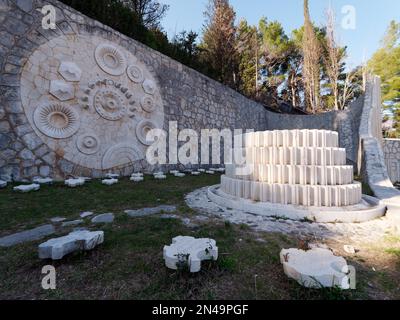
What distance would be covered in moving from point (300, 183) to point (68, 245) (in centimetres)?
316

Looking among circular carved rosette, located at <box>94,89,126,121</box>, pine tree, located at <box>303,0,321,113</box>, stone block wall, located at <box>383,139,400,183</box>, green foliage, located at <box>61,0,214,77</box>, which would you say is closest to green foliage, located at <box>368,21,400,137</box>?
pine tree, located at <box>303,0,321,113</box>

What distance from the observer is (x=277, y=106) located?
18.6m

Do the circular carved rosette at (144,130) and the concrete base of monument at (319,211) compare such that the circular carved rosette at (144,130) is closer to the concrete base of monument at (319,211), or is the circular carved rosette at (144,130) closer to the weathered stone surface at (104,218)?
the weathered stone surface at (104,218)

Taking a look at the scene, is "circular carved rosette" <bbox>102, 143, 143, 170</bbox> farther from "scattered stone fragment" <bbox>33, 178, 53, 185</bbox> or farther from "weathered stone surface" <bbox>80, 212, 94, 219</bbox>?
"weathered stone surface" <bbox>80, 212, 94, 219</bbox>

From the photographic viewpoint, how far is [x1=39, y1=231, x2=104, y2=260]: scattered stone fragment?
1.71 metres

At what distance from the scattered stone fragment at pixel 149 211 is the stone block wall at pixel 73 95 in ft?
11.0

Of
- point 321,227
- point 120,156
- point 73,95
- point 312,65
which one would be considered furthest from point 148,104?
point 312,65

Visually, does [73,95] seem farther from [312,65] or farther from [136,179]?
[312,65]

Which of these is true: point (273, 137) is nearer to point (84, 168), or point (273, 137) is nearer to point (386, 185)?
point (386, 185)

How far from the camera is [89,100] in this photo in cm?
589

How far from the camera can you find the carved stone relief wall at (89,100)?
5.17 m

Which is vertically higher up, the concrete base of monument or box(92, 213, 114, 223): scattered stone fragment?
the concrete base of monument

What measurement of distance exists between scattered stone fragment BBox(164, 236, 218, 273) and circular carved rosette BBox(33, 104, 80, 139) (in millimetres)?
5000
